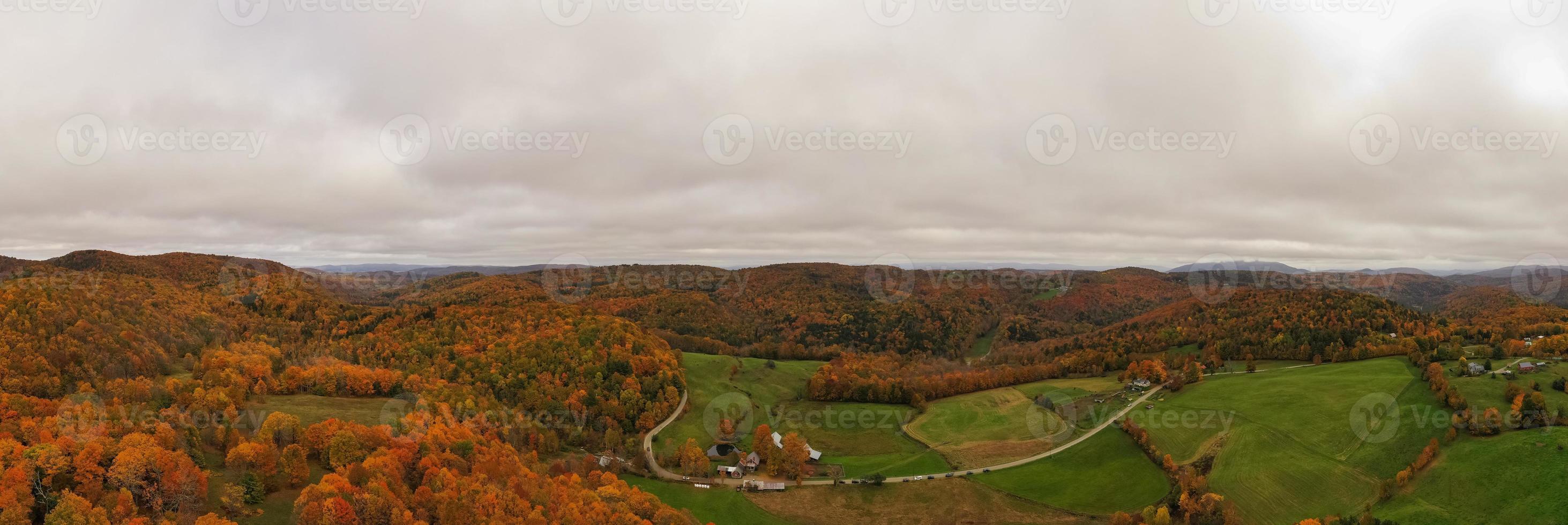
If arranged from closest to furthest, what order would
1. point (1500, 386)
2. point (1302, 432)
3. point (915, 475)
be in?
point (1302, 432) < point (1500, 386) < point (915, 475)

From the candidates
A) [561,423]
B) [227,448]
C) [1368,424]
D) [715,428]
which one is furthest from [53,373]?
[1368,424]

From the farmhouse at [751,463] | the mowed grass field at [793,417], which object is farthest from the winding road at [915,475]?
the farmhouse at [751,463]

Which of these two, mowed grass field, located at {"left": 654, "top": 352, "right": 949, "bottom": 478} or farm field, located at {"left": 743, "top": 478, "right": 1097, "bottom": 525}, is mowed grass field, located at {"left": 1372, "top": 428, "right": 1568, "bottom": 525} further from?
mowed grass field, located at {"left": 654, "top": 352, "right": 949, "bottom": 478}

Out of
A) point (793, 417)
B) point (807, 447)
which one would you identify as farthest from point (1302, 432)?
point (793, 417)

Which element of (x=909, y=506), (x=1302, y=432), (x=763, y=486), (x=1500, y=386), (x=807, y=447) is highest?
(x=1500, y=386)

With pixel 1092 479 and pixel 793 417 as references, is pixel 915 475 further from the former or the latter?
pixel 793 417
